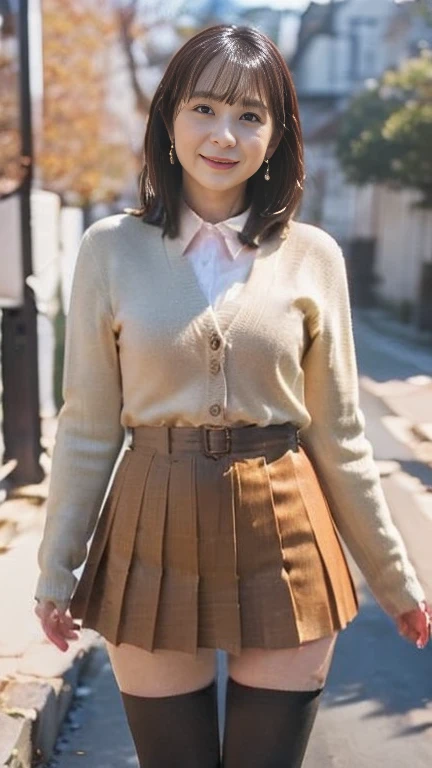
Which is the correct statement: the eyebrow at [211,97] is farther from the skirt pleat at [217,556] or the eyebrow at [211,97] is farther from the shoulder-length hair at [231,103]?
the skirt pleat at [217,556]

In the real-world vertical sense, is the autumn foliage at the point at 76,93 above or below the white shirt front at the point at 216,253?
below

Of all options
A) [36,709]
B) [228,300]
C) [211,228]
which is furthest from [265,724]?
[36,709]

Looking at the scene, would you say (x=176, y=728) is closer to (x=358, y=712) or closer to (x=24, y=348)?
(x=358, y=712)

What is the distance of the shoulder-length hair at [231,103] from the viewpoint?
6.93 ft

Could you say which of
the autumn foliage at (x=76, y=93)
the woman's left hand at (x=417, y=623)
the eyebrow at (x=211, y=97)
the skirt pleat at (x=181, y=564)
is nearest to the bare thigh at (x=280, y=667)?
the skirt pleat at (x=181, y=564)

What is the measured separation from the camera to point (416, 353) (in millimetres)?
16141

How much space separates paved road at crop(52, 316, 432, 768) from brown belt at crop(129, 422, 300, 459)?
1.83 meters

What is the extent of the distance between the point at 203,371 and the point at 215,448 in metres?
0.14

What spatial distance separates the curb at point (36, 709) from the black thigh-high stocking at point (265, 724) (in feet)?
3.89

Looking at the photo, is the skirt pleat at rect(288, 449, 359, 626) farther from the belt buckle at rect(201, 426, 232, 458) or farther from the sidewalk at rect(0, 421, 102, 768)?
the sidewalk at rect(0, 421, 102, 768)

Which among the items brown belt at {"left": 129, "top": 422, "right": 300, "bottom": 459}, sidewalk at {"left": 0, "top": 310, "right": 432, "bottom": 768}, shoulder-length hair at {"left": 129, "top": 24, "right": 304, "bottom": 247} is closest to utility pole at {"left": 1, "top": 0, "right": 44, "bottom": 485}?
sidewalk at {"left": 0, "top": 310, "right": 432, "bottom": 768}

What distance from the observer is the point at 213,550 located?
81.6 inches

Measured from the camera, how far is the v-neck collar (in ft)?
6.86

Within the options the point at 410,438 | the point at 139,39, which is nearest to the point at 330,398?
the point at 410,438
